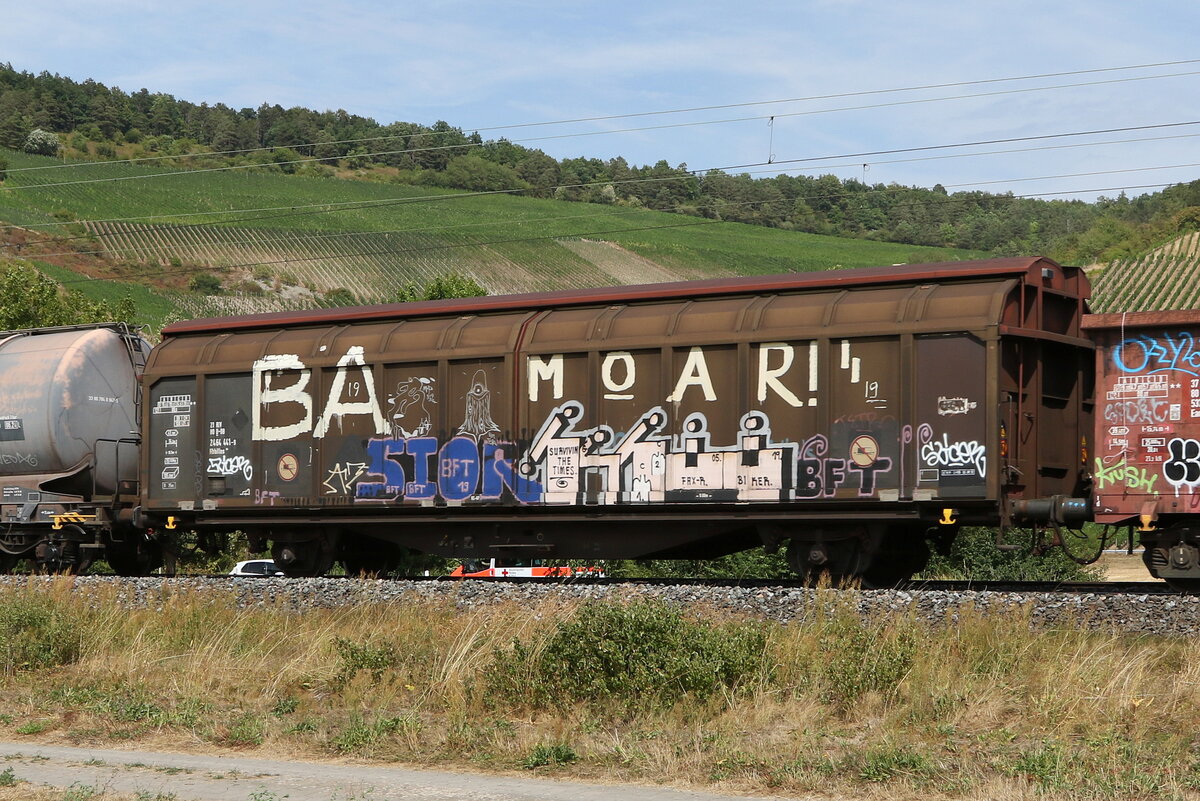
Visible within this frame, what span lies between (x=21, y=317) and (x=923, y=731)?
32.3 meters

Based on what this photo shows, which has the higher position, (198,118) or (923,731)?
(198,118)

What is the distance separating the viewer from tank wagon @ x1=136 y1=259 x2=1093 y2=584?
13.0 metres

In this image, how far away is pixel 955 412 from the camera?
42.1 ft

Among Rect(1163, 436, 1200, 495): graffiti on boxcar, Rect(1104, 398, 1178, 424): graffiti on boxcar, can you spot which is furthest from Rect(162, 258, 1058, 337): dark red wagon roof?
Rect(1163, 436, 1200, 495): graffiti on boxcar

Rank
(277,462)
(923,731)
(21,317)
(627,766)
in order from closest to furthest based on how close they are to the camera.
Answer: (627,766), (923,731), (277,462), (21,317)

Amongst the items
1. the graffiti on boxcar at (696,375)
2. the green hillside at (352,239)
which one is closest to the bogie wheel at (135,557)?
the graffiti on boxcar at (696,375)

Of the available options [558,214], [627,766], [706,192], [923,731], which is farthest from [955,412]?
[706,192]

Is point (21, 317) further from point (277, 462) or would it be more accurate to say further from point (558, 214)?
point (558, 214)

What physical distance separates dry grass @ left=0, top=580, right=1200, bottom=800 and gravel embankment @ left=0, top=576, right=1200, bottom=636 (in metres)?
0.35

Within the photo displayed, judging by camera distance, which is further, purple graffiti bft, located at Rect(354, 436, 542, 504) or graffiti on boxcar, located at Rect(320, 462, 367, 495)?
graffiti on boxcar, located at Rect(320, 462, 367, 495)

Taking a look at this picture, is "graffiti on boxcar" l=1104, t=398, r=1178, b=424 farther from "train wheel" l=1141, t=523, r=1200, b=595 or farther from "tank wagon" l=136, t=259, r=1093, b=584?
"train wheel" l=1141, t=523, r=1200, b=595

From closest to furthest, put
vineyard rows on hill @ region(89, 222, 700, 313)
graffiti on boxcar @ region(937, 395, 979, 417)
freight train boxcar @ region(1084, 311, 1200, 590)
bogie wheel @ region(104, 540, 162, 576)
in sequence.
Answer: freight train boxcar @ region(1084, 311, 1200, 590) < graffiti on boxcar @ region(937, 395, 979, 417) < bogie wheel @ region(104, 540, 162, 576) < vineyard rows on hill @ region(89, 222, 700, 313)

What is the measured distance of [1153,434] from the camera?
1230 cm

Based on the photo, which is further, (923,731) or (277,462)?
(277,462)
